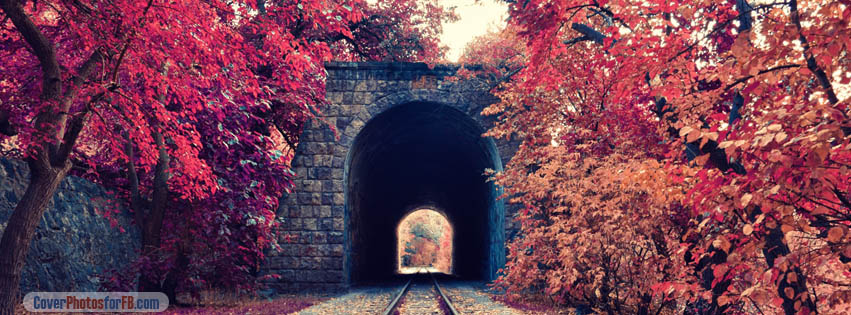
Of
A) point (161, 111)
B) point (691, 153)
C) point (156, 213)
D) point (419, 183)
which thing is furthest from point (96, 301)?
point (419, 183)

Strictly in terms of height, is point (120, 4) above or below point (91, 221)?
above

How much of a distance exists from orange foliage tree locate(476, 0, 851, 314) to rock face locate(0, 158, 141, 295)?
8492mm

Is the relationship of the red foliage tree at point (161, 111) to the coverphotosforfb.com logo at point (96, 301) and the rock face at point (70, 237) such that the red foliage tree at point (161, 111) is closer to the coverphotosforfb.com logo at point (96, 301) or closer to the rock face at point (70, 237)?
the coverphotosforfb.com logo at point (96, 301)

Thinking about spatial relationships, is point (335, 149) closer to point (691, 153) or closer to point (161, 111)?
point (161, 111)

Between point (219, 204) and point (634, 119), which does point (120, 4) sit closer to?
point (219, 204)

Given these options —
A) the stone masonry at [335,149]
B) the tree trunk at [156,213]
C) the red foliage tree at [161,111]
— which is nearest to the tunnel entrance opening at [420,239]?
the stone masonry at [335,149]

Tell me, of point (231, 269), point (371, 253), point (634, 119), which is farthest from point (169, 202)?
point (371, 253)

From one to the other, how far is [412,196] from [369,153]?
13069 mm

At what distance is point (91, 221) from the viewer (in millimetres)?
11500

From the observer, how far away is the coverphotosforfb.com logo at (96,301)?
31.1 ft

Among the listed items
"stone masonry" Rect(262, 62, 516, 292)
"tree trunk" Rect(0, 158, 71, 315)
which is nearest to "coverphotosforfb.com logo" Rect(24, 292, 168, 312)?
"tree trunk" Rect(0, 158, 71, 315)

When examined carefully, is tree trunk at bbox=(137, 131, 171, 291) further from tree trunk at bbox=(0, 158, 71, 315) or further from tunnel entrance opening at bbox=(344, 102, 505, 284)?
tunnel entrance opening at bbox=(344, 102, 505, 284)

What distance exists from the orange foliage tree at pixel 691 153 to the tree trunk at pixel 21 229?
632cm

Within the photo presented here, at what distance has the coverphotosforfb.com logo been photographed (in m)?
9.48
